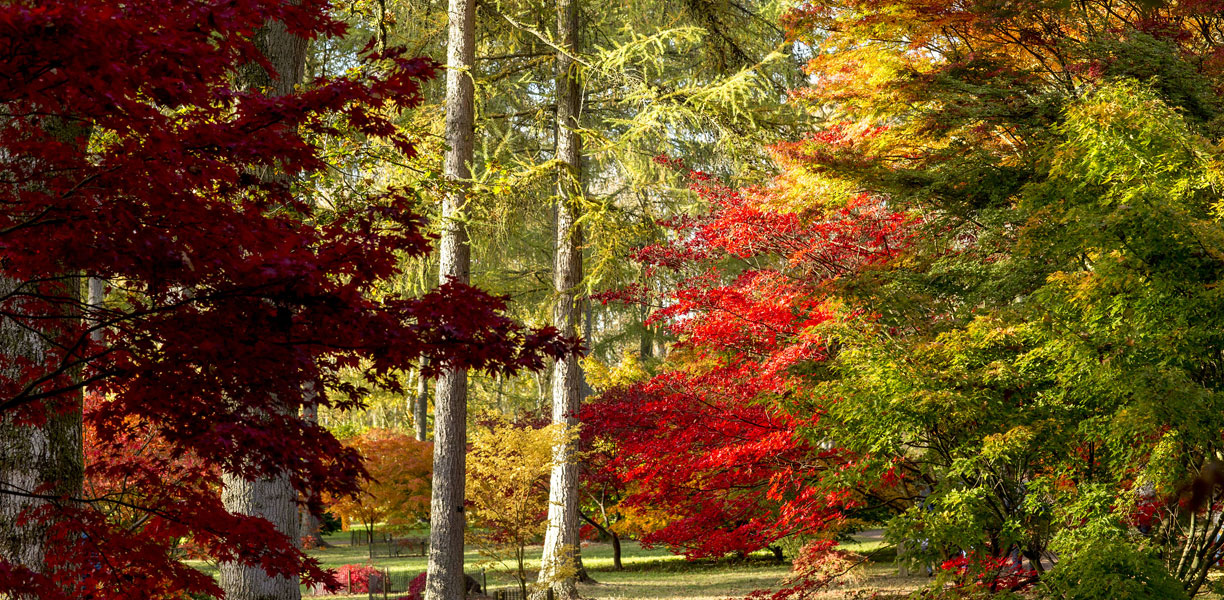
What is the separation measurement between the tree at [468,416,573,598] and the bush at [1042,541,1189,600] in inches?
332

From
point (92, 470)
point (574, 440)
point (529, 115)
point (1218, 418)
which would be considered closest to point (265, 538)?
point (92, 470)

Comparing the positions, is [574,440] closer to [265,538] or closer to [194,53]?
[265,538]

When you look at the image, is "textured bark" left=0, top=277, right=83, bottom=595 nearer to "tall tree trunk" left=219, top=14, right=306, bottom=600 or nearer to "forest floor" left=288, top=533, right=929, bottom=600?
"tall tree trunk" left=219, top=14, right=306, bottom=600

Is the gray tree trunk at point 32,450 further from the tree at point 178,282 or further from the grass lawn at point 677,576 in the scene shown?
the grass lawn at point 677,576

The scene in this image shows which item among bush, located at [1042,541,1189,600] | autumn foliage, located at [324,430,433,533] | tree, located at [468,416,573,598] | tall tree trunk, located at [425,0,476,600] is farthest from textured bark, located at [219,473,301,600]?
autumn foliage, located at [324,430,433,533]

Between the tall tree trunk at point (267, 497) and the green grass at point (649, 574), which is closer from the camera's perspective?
the tall tree trunk at point (267, 497)

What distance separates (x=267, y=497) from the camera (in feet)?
25.0

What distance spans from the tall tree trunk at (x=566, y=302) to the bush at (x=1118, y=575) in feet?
28.2

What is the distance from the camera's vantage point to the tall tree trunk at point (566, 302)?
568 inches

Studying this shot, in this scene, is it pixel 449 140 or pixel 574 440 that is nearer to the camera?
pixel 449 140

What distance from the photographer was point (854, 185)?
9.63m

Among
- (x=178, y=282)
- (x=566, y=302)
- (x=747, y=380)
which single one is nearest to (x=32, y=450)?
(x=178, y=282)

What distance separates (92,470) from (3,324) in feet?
3.20

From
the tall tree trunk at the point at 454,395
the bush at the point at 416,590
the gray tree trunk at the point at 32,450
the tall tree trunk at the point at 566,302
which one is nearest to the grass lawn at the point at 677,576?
the bush at the point at 416,590
